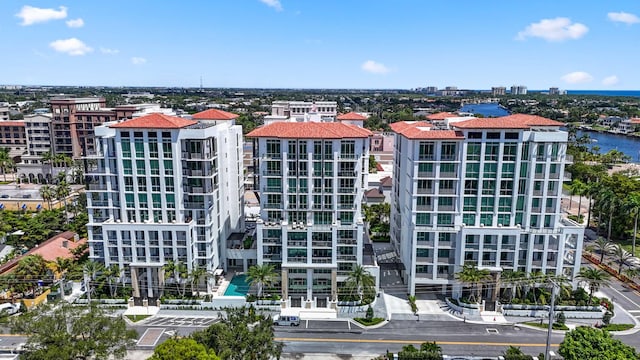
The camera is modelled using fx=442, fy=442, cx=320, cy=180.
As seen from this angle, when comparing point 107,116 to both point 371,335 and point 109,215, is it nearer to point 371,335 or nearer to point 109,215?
point 109,215

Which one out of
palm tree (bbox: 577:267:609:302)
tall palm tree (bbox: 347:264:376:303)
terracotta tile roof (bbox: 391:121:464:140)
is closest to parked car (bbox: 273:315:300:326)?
tall palm tree (bbox: 347:264:376:303)

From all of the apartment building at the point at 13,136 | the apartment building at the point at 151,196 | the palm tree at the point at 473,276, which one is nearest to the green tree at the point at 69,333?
the apartment building at the point at 151,196

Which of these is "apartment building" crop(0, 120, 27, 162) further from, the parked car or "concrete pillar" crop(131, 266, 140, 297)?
the parked car

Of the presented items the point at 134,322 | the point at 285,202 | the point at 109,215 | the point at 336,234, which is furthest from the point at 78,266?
the point at 336,234

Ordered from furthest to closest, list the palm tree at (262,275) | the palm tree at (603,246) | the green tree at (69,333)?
the palm tree at (603,246) < the palm tree at (262,275) < the green tree at (69,333)

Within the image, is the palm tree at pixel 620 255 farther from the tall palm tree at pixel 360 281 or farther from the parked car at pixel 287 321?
the parked car at pixel 287 321

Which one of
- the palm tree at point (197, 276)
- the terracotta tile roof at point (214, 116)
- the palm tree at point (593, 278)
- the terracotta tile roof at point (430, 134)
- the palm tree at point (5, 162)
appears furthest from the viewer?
the palm tree at point (5, 162)

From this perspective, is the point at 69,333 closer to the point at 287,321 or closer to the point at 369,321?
the point at 287,321
